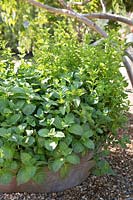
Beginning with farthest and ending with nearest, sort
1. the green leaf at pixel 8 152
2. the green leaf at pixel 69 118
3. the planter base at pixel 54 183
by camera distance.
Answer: the planter base at pixel 54 183 → the green leaf at pixel 69 118 → the green leaf at pixel 8 152

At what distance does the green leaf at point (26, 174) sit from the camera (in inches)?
75.7

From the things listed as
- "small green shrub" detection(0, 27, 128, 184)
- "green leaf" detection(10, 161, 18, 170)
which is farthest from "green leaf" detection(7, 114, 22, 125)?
"green leaf" detection(10, 161, 18, 170)

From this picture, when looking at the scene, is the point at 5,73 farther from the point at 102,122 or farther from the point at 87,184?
the point at 87,184

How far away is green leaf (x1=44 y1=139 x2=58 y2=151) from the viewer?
75.8 inches

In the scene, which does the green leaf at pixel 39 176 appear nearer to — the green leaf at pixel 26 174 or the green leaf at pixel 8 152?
the green leaf at pixel 26 174

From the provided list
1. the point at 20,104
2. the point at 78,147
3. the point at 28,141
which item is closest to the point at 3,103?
the point at 20,104

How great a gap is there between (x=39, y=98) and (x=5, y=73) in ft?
1.28

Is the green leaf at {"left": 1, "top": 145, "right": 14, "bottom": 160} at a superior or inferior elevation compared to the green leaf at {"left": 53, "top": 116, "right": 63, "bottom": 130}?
inferior

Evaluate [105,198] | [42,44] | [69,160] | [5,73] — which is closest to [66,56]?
[42,44]

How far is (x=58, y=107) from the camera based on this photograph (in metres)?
2.14

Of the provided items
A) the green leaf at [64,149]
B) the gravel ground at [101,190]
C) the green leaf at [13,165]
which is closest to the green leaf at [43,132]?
the green leaf at [64,149]

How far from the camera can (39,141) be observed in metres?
1.97

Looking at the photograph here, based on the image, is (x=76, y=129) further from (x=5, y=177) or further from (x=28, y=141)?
(x=5, y=177)

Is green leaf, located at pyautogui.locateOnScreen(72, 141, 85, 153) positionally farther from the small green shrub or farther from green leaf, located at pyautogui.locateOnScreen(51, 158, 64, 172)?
green leaf, located at pyautogui.locateOnScreen(51, 158, 64, 172)
